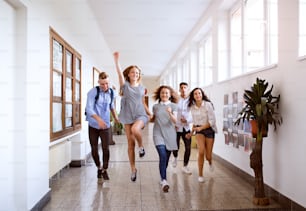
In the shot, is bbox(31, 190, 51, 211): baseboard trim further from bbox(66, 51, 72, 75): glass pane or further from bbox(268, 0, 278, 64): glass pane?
bbox(268, 0, 278, 64): glass pane

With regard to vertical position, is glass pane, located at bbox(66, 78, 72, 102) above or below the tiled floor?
above

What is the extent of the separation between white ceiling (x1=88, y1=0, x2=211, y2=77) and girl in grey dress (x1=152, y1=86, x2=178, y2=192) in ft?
8.53

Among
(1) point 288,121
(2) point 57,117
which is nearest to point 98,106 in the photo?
(2) point 57,117

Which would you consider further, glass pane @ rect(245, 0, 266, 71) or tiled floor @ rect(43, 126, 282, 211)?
glass pane @ rect(245, 0, 266, 71)

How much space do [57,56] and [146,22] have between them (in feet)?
10.8

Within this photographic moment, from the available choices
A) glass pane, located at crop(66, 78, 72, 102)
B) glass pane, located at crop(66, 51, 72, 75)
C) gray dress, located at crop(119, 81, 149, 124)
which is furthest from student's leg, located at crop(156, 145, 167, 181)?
glass pane, located at crop(66, 51, 72, 75)

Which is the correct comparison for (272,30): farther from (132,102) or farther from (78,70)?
(78,70)

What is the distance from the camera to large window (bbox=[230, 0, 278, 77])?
11.6ft

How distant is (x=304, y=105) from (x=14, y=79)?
2723 mm

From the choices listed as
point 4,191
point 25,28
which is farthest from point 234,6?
point 4,191

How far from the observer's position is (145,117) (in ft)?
11.0

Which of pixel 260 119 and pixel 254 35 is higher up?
pixel 254 35

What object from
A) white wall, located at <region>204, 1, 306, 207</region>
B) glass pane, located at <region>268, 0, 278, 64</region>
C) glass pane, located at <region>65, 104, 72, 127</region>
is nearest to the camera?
white wall, located at <region>204, 1, 306, 207</region>

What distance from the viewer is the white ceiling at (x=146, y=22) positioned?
5.45 meters
